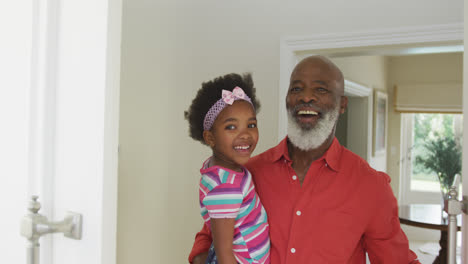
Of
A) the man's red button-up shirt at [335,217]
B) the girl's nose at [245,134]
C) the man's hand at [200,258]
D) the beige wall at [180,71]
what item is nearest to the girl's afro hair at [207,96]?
the girl's nose at [245,134]

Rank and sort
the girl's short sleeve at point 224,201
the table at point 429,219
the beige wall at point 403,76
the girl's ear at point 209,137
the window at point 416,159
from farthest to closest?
1. the window at point 416,159
2. the beige wall at point 403,76
3. the table at point 429,219
4. the girl's ear at point 209,137
5. the girl's short sleeve at point 224,201

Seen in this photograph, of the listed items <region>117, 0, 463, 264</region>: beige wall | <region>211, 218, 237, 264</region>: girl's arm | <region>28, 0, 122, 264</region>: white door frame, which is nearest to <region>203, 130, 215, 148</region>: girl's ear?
<region>211, 218, 237, 264</region>: girl's arm

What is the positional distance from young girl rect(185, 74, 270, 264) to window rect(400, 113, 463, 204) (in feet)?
17.8

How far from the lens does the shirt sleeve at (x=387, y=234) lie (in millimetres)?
1398

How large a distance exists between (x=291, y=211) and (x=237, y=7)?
5.03 ft

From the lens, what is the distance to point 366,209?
4.62ft

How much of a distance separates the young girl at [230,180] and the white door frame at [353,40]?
3.21 feet

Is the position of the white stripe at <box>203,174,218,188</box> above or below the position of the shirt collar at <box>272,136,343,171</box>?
below

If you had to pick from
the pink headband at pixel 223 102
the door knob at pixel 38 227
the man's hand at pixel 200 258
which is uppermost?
the pink headband at pixel 223 102

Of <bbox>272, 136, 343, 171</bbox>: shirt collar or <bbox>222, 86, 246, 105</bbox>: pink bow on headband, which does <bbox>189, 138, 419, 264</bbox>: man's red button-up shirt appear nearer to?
<bbox>272, 136, 343, 171</bbox>: shirt collar

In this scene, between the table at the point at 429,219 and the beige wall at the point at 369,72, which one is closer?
the table at the point at 429,219

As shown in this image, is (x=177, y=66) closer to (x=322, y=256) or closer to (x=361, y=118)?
(x=322, y=256)

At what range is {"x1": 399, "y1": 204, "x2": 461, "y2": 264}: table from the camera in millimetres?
3535

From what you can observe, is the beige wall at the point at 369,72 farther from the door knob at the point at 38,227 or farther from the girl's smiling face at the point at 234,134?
the door knob at the point at 38,227
